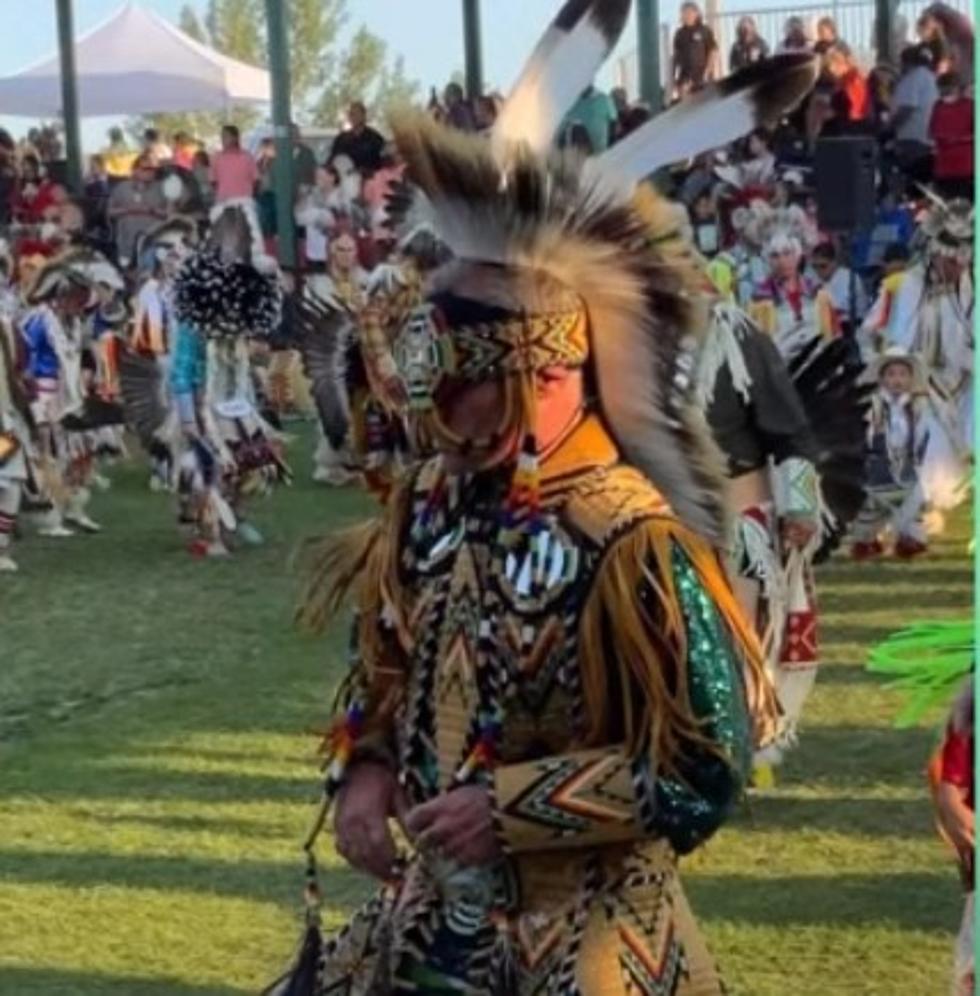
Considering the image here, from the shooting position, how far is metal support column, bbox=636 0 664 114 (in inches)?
912

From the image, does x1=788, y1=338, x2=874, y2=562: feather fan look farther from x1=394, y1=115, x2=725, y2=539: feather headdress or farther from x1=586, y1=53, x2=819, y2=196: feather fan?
x1=394, y1=115, x2=725, y2=539: feather headdress

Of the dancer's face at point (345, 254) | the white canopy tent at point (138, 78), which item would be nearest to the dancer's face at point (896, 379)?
the dancer's face at point (345, 254)

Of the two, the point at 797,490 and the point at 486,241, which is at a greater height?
the point at 486,241

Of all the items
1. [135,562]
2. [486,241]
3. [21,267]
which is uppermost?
[486,241]

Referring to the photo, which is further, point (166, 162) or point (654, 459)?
point (166, 162)

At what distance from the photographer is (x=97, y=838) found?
284 inches

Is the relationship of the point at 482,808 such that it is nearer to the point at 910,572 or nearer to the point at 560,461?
the point at 560,461

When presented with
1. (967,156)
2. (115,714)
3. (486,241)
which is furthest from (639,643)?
(967,156)

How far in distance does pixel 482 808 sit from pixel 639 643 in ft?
0.92

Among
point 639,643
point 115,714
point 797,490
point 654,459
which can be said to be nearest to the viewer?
point 639,643

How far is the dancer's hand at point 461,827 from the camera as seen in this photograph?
3199 mm

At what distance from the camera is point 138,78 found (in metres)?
33.8

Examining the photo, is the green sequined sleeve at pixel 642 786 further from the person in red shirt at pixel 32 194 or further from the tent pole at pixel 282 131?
the person in red shirt at pixel 32 194

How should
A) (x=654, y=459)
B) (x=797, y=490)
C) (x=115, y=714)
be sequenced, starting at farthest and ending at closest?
(x=115, y=714)
(x=797, y=490)
(x=654, y=459)
